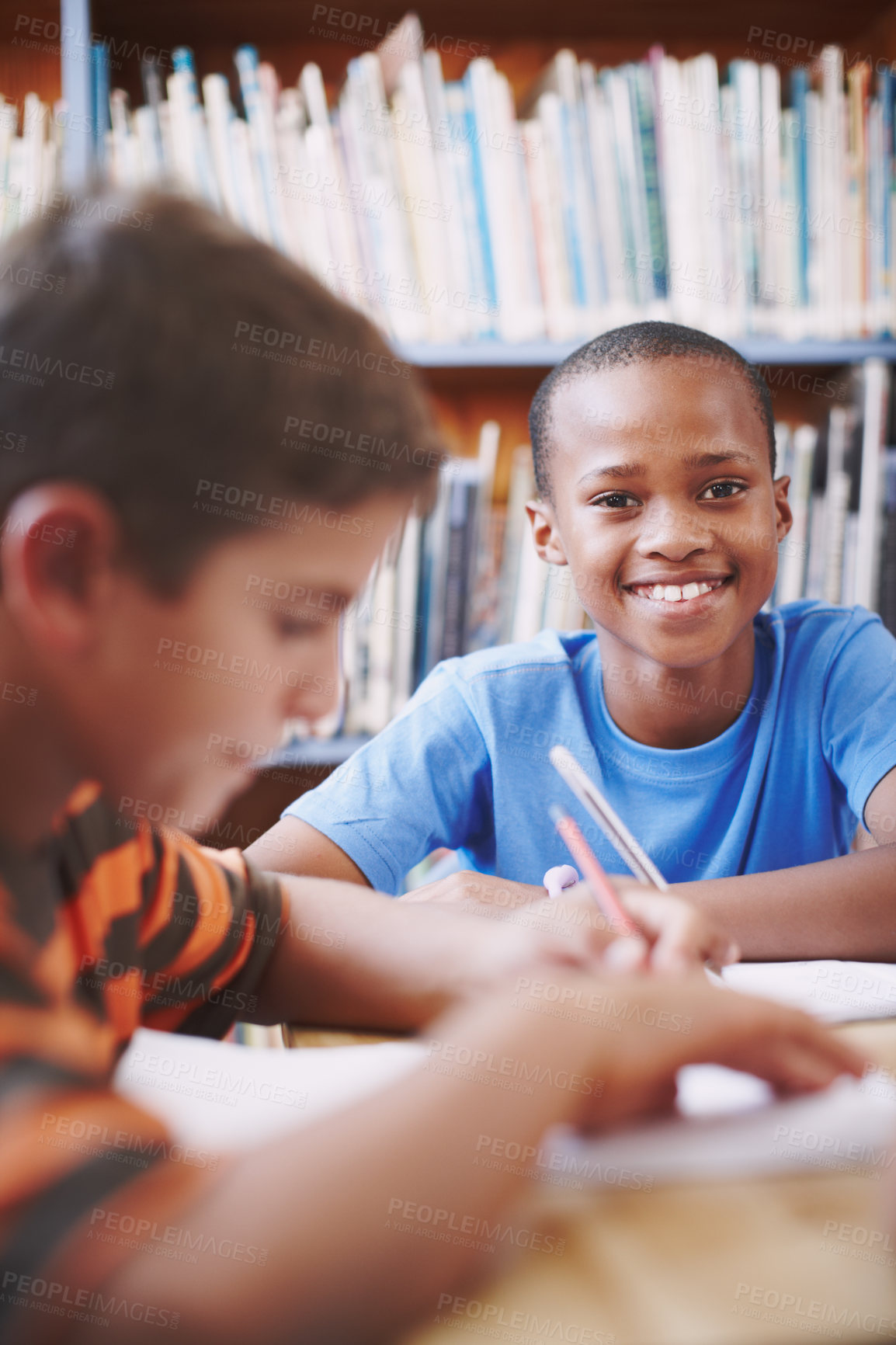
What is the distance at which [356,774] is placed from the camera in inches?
38.9

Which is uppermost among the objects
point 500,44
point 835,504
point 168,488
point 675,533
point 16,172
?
point 500,44

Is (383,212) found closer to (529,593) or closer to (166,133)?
(166,133)

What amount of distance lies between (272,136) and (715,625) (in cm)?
90

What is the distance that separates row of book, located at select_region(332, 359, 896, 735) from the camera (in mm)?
1397

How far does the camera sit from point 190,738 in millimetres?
429

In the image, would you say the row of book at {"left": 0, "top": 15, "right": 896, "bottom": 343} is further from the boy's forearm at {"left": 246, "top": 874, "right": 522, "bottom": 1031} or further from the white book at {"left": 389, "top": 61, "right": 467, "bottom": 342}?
the boy's forearm at {"left": 246, "top": 874, "right": 522, "bottom": 1031}

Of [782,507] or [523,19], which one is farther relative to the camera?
[523,19]

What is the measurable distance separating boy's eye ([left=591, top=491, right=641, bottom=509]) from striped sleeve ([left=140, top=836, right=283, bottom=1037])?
0.55 metres

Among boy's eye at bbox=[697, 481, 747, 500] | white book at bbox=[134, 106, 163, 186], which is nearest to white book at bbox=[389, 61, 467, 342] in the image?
white book at bbox=[134, 106, 163, 186]

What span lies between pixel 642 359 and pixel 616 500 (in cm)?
14

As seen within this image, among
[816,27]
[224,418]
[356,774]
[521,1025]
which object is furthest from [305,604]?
[816,27]

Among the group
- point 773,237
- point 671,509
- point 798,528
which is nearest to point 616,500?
point 671,509

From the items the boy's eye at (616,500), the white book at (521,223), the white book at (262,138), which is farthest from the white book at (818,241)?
the white book at (262,138)

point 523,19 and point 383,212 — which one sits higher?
point 523,19
